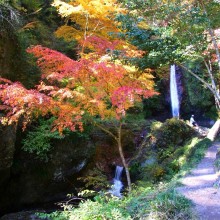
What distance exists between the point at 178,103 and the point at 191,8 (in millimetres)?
12470

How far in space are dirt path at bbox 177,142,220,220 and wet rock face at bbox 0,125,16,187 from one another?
523cm

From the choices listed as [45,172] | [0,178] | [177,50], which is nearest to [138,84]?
[177,50]

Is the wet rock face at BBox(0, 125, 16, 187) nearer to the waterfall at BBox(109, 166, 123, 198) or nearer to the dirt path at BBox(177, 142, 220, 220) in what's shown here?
the waterfall at BBox(109, 166, 123, 198)

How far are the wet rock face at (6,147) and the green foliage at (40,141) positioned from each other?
728mm

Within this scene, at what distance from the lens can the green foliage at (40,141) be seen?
8.94 m

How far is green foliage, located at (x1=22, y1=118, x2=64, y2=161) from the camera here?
8.94 metres

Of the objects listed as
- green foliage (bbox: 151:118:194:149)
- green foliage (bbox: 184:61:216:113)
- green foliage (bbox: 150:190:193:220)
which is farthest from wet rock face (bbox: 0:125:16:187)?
green foliage (bbox: 184:61:216:113)

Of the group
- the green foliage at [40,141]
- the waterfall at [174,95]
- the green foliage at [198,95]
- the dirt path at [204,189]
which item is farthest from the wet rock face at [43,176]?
the waterfall at [174,95]

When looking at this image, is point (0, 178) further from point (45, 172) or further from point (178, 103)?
point (178, 103)

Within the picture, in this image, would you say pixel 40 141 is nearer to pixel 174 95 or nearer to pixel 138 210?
pixel 138 210

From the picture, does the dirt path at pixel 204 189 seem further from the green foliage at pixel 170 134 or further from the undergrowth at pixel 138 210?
the green foliage at pixel 170 134

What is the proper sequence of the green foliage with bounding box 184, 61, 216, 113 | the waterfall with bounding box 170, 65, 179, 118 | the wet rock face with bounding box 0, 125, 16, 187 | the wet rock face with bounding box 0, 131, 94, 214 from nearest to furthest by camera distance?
the wet rock face with bounding box 0, 125, 16, 187 → the wet rock face with bounding box 0, 131, 94, 214 → the green foliage with bounding box 184, 61, 216, 113 → the waterfall with bounding box 170, 65, 179, 118

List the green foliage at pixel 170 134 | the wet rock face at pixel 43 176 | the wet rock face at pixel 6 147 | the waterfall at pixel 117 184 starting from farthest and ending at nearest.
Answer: the green foliage at pixel 170 134 < the waterfall at pixel 117 184 < the wet rock face at pixel 43 176 < the wet rock face at pixel 6 147

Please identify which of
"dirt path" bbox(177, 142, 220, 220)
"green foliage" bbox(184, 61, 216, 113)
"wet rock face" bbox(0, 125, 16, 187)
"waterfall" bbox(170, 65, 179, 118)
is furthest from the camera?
"waterfall" bbox(170, 65, 179, 118)
